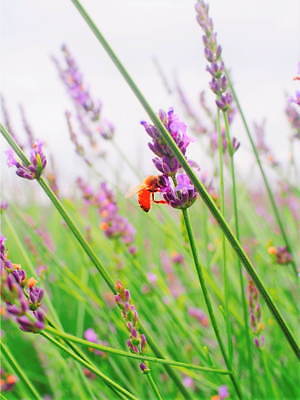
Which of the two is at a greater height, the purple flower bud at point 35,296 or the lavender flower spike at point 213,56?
the lavender flower spike at point 213,56

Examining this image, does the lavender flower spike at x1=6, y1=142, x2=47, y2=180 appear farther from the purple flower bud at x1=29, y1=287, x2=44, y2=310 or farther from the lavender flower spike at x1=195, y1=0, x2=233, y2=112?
the lavender flower spike at x1=195, y1=0, x2=233, y2=112

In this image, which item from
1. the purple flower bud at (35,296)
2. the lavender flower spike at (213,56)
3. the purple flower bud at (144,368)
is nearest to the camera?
the purple flower bud at (35,296)

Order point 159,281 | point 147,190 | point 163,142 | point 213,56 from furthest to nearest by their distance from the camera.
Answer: point 159,281, point 213,56, point 147,190, point 163,142

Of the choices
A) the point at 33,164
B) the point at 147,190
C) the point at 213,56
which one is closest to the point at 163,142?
the point at 147,190

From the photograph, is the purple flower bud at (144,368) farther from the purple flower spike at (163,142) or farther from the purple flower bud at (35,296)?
the purple flower spike at (163,142)

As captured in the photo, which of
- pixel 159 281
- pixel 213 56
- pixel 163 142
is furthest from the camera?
pixel 159 281

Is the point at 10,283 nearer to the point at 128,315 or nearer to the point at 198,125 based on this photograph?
the point at 128,315

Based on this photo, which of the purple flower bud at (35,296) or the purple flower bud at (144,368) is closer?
the purple flower bud at (35,296)

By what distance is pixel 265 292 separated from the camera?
85 cm

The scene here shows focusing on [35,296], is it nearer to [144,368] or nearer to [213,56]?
[144,368]

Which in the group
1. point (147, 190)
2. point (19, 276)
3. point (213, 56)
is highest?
point (213, 56)

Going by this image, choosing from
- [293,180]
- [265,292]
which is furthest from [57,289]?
[265,292]

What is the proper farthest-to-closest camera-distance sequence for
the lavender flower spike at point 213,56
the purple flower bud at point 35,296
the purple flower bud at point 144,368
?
the lavender flower spike at point 213,56
the purple flower bud at point 144,368
the purple flower bud at point 35,296

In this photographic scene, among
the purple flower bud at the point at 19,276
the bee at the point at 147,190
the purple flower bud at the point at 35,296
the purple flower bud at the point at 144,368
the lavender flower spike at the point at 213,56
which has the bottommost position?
the purple flower bud at the point at 144,368
